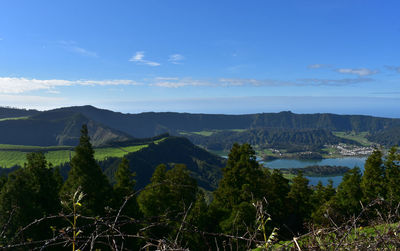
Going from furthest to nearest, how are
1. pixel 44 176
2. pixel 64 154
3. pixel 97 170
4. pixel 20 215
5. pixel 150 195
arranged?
pixel 64 154
pixel 150 195
pixel 97 170
pixel 44 176
pixel 20 215

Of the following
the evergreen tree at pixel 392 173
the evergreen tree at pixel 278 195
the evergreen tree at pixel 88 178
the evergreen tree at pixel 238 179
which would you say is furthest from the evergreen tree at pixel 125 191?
the evergreen tree at pixel 392 173

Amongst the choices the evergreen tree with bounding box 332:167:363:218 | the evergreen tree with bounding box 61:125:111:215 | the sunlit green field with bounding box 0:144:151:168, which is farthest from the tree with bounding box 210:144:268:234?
the sunlit green field with bounding box 0:144:151:168

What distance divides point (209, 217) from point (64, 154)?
166 metres

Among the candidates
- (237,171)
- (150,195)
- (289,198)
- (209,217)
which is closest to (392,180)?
(289,198)

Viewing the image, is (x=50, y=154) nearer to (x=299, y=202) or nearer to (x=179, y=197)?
(x=179, y=197)

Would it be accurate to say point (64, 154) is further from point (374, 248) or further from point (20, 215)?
point (374, 248)

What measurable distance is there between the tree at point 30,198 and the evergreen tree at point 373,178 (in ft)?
89.0

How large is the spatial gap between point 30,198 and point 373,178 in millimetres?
28749

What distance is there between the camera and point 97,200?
1700cm

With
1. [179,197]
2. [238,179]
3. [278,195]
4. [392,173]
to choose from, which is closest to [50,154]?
[179,197]

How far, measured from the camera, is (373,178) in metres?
24.2

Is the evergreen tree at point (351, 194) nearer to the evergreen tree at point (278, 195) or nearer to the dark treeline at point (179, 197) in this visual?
the dark treeline at point (179, 197)

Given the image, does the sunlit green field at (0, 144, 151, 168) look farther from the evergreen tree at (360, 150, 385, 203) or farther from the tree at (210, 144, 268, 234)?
the evergreen tree at (360, 150, 385, 203)

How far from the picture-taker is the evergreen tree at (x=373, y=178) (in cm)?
2385
